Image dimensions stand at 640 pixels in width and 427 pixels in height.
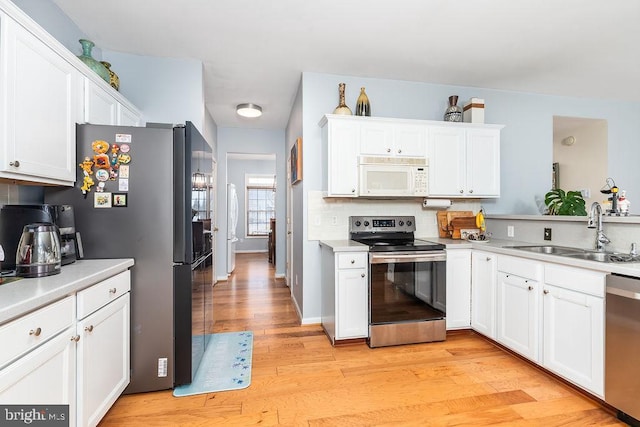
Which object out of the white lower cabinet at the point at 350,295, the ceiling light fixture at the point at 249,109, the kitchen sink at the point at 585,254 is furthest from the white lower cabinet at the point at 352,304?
the ceiling light fixture at the point at 249,109

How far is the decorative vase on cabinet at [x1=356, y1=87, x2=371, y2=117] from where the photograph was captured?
3043mm

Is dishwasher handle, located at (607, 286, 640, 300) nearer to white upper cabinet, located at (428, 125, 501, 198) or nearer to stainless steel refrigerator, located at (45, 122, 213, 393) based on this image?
white upper cabinet, located at (428, 125, 501, 198)

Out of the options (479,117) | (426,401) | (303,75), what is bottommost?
(426,401)

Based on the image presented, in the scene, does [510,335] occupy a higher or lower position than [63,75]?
lower

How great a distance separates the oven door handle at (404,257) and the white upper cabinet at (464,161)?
2.28 feet

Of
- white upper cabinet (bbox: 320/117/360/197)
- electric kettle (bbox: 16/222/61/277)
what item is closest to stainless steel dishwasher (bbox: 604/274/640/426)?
white upper cabinet (bbox: 320/117/360/197)

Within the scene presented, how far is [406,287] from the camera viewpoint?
2713mm

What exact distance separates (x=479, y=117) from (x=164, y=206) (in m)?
3.21

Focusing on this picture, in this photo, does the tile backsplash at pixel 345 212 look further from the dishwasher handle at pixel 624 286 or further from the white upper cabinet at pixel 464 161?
the dishwasher handle at pixel 624 286

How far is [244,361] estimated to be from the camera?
243 centimetres

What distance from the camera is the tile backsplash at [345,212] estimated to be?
322 centimetres

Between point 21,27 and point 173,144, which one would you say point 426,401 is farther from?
point 21,27

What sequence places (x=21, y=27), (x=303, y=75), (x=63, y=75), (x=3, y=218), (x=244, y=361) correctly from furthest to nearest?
(x=303, y=75)
(x=244, y=361)
(x=63, y=75)
(x=3, y=218)
(x=21, y=27)

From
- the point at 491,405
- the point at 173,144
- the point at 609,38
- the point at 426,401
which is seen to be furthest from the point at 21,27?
the point at 609,38
